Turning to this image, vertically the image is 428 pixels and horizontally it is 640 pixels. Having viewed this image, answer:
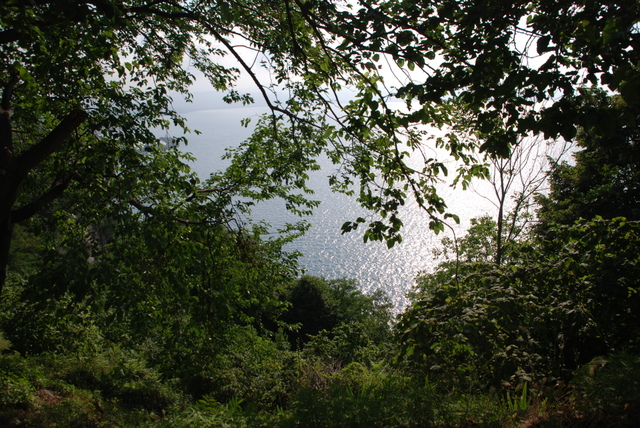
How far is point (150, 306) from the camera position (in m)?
4.19

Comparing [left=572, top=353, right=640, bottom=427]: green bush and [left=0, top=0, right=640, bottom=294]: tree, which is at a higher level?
[left=0, top=0, right=640, bottom=294]: tree

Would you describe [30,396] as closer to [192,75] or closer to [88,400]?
[88,400]

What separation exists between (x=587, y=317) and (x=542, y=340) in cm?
56

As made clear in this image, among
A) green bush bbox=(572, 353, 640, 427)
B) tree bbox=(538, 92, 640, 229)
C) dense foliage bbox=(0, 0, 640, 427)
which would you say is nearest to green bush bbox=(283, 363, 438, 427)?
dense foliage bbox=(0, 0, 640, 427)

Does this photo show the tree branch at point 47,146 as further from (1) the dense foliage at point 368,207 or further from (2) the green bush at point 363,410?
(2) the green bush at point 363,410

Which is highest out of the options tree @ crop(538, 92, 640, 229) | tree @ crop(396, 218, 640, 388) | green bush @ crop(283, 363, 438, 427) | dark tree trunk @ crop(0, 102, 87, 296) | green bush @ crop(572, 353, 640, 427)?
tree @ crop(538, 92, 640, 229)

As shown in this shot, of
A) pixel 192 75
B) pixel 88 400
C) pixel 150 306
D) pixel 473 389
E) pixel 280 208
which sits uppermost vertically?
pixel 280 208

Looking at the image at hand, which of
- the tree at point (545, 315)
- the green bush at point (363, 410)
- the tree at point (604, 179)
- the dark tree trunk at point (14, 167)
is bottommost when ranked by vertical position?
the green bush at point (363, 410)

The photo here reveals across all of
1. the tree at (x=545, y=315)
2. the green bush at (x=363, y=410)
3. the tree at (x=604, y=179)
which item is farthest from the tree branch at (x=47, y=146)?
the tree at (x=604, y=179)

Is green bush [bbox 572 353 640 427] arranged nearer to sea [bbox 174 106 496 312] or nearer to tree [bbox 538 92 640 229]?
tree [bbox 538 92 640 229]

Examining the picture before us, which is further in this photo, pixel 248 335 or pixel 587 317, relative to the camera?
pixel 248 335

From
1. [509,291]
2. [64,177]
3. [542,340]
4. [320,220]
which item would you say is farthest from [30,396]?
[320,220]

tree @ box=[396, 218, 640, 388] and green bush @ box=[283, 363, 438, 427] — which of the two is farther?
tree @ box=[396, 218, 640, 388]

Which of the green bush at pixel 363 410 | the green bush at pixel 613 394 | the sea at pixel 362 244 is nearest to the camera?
the green bush at pixel 613 394
